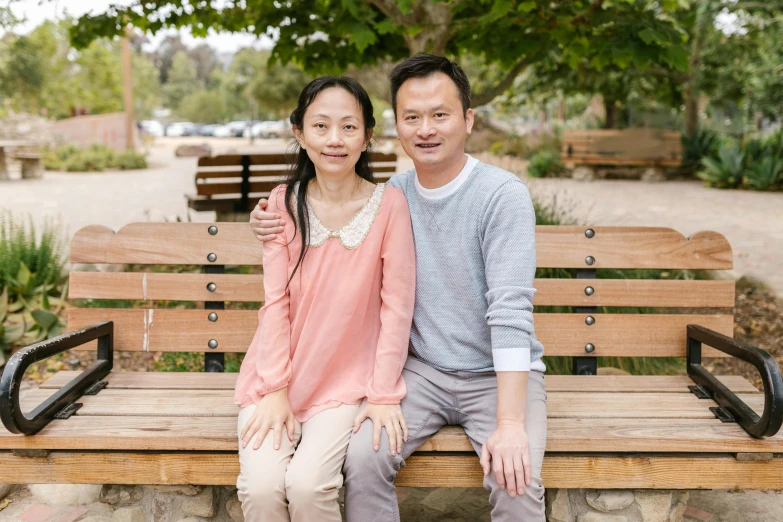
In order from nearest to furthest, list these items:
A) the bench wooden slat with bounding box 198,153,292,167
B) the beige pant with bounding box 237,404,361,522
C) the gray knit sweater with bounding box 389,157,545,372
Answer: the beige pant with bounding box 237,404,361,522 → the gray knit sweater with bounding box 389,157,545,372 → the bench wooden slat with bounding box 198,153,292,167

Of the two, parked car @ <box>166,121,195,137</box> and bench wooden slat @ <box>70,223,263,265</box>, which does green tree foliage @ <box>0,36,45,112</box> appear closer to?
bench wooden slat @ <box>70,223,263,265</box>

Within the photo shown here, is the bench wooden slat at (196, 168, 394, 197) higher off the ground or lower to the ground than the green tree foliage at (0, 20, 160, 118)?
lower

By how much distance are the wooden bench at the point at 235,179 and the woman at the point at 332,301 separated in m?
5.47

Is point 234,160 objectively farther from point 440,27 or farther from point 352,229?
point 352,229

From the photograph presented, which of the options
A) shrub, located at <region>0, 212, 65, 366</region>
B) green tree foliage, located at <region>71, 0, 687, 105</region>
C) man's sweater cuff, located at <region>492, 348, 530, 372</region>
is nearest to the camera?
man's sweater cuff, located at <region>492, 348, 530, 372</region>

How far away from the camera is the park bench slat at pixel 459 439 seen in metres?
2.34

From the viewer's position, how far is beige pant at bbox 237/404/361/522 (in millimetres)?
2158

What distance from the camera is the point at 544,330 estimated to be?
10.2ft

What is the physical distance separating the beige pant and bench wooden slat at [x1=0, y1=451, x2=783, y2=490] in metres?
0.18

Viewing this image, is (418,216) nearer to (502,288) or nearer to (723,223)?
(502,288)

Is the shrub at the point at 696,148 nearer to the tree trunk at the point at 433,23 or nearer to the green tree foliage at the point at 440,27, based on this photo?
the green tree foliage at the point at 440,27

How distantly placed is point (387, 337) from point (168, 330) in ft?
3.82

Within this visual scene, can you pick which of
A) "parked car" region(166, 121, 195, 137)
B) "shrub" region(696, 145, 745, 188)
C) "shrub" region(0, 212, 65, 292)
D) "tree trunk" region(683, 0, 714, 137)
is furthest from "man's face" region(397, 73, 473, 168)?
"parked car" region(166, 121, 195, 137)

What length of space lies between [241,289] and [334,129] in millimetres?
1006
